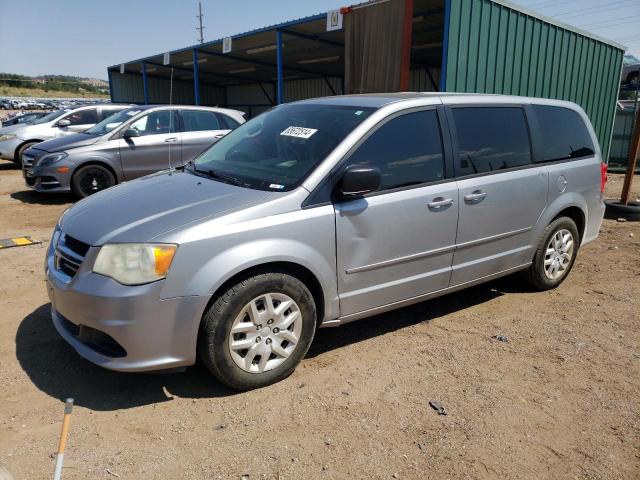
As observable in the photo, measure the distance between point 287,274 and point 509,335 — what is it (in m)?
1.96

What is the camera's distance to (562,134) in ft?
15.2

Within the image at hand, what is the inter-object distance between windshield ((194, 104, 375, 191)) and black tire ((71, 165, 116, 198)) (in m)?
5.19

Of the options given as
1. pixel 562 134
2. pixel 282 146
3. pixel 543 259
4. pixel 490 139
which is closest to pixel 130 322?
pixel 282 146

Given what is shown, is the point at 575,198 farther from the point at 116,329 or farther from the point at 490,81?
the point at 490,81

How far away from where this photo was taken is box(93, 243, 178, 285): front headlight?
104 inches

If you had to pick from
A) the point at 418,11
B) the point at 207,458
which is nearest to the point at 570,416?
the point at 207,458

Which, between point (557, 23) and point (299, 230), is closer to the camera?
point (299, 230)

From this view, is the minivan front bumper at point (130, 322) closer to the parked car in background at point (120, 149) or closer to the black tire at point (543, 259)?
the black tire at point (543, 259)

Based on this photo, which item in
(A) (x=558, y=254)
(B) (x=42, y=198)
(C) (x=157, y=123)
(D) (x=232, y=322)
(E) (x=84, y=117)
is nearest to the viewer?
(D) (x=232, y=322)

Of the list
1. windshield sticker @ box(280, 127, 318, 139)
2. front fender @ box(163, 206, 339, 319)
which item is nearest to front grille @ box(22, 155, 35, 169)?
windshield sticker @ box(280, 127, 318, 139)

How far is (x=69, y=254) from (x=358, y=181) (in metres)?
1.76

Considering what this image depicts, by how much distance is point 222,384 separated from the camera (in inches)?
123

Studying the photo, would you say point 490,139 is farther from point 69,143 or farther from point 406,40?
point 69,143

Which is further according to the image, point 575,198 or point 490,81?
point 490,81
